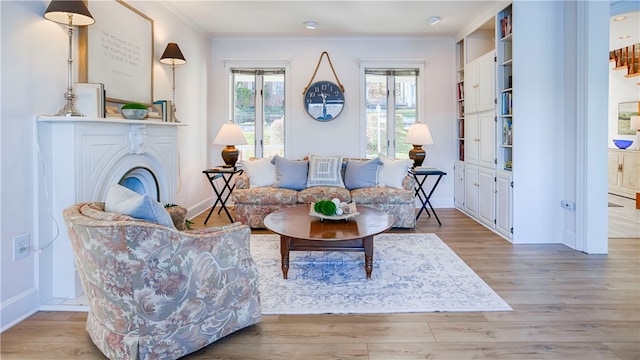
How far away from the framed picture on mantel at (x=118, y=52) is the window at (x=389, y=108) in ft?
10.7

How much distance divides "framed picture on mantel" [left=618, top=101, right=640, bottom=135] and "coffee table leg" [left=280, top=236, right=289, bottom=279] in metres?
7.46

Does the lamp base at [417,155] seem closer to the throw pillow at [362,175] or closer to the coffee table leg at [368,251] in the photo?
the throw pillow at [362,175]

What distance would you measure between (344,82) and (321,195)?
217 centimetres

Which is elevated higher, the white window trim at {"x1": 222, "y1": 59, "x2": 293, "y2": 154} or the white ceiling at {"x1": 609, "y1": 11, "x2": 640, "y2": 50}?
the white ceiling at {"x1": 609, "y1": 11, "x2": 640, "y2": 50}

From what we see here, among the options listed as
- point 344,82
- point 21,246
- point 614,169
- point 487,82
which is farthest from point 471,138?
point 21,246

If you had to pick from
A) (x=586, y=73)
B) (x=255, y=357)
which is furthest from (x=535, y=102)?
(x=255, y=357)

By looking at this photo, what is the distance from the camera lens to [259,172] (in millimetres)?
4773

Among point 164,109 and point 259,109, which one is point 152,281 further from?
point 259,109

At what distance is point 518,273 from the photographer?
3037mm

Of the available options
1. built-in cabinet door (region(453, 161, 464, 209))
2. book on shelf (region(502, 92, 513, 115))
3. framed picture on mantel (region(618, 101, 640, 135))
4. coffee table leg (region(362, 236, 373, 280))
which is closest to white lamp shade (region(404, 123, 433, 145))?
built-in cabinet door (region(453, 161, 464, 209))

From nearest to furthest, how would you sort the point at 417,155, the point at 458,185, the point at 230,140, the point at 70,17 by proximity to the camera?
the point at 70,17, the point at 230,140, the point at 417,155, the point at 458,185

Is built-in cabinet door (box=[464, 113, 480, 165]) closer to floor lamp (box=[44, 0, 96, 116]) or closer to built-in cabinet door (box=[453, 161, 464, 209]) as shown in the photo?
built-in cabinet door (box=[453, 161, 464, 209])

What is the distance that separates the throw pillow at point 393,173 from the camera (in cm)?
470

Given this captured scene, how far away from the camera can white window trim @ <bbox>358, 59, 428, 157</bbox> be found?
577 cm
